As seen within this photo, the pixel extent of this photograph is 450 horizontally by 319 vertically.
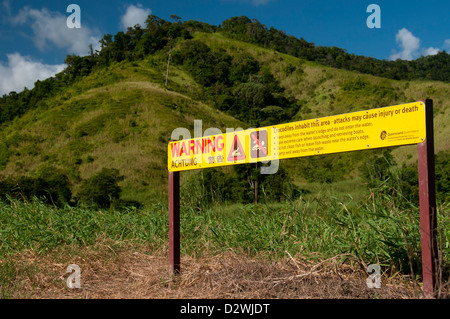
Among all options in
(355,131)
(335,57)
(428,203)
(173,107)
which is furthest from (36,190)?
(335,57)

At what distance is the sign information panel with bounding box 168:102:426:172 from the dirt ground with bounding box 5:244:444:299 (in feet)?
2.53

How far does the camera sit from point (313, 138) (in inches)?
104

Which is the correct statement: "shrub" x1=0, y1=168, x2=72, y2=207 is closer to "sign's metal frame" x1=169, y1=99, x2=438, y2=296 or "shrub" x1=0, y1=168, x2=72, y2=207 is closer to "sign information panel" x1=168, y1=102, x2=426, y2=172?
"sign information panel" x1=168, y1=102, x2=426, y2=172

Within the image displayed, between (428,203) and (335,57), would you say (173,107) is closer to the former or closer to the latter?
(428,203)

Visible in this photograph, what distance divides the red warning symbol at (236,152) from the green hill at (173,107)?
441 inches

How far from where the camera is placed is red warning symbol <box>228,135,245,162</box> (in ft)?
9.84

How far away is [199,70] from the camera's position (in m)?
63.1

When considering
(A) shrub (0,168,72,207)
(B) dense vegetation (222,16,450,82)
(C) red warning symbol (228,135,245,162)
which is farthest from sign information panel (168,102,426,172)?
(B) dense vegetation (222,16,450,82)

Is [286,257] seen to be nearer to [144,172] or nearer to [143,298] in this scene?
[143,298]

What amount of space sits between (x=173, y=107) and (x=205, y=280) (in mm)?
37117

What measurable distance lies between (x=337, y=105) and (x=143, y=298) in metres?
51.8
